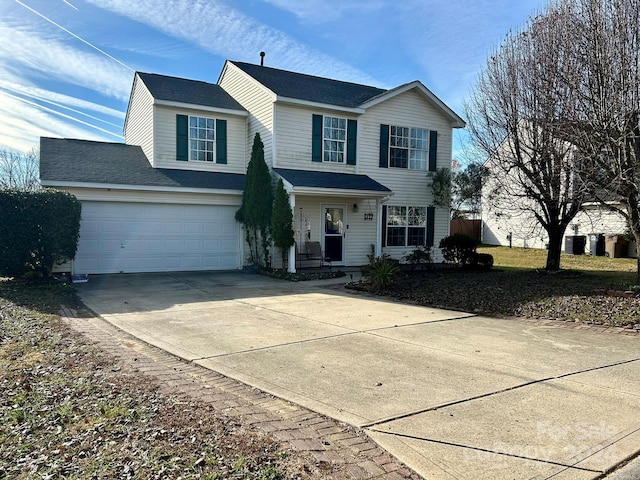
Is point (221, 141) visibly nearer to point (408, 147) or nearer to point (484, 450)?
point (408, 147)

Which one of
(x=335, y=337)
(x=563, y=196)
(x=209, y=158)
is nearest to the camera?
(x=335, y=337)

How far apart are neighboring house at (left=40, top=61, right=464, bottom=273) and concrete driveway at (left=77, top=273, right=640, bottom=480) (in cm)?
475

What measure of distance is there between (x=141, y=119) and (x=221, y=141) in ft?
11.4

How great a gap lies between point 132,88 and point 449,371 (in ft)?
58.8

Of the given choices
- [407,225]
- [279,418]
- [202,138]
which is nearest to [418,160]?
[407,225]

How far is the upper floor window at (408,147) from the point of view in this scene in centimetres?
1775

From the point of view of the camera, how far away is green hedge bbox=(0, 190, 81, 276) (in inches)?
425

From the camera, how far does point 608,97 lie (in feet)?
30.9

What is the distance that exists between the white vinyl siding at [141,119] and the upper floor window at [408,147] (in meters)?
8.67

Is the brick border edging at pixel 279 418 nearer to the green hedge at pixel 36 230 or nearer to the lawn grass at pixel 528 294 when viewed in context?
the lawn grass at pixel 528 294

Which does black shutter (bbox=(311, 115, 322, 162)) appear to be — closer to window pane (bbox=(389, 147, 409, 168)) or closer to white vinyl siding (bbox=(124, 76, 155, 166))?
window pane (bbox=(389, 147, 409, 168))

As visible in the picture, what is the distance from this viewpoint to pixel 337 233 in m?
16.9

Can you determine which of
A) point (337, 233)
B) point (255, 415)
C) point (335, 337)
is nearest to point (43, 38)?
point (337, 233)

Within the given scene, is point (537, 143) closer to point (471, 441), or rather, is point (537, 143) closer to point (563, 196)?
point (563, 196)
